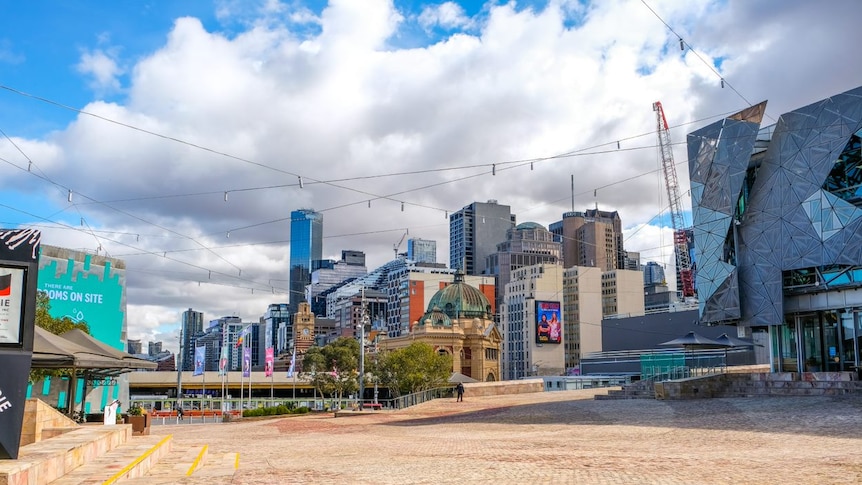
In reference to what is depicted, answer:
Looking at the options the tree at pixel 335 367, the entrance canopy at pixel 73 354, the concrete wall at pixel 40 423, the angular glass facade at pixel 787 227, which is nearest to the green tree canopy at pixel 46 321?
the entrance canopy at pixel 73 354

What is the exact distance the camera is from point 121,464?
47.5 ft

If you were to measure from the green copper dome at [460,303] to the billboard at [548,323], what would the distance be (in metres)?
41.2

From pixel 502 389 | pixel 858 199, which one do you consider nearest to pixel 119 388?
pixel 502 389

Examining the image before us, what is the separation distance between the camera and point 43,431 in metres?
16.8

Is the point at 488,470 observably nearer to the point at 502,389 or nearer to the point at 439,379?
the point at 502,389

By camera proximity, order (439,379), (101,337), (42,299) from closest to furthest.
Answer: (42,299) → (101,337) → (439,379)

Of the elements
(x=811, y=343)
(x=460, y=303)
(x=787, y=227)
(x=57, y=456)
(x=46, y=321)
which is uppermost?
(x=460, y=303)

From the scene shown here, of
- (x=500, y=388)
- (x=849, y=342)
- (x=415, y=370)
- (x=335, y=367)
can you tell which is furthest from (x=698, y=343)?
(x=335, y=367)

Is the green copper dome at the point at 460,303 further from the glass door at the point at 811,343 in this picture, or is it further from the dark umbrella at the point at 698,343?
the glass door at the point at 811,343

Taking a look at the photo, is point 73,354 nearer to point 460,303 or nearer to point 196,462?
point 196,462

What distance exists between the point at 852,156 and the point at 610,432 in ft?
73.1

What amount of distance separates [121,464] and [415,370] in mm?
48609

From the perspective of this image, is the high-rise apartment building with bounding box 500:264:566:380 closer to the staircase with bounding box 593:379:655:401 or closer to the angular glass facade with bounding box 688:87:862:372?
the staircase with bounding box 593:379:655:401

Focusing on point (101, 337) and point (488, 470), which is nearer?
point (488, 470)
